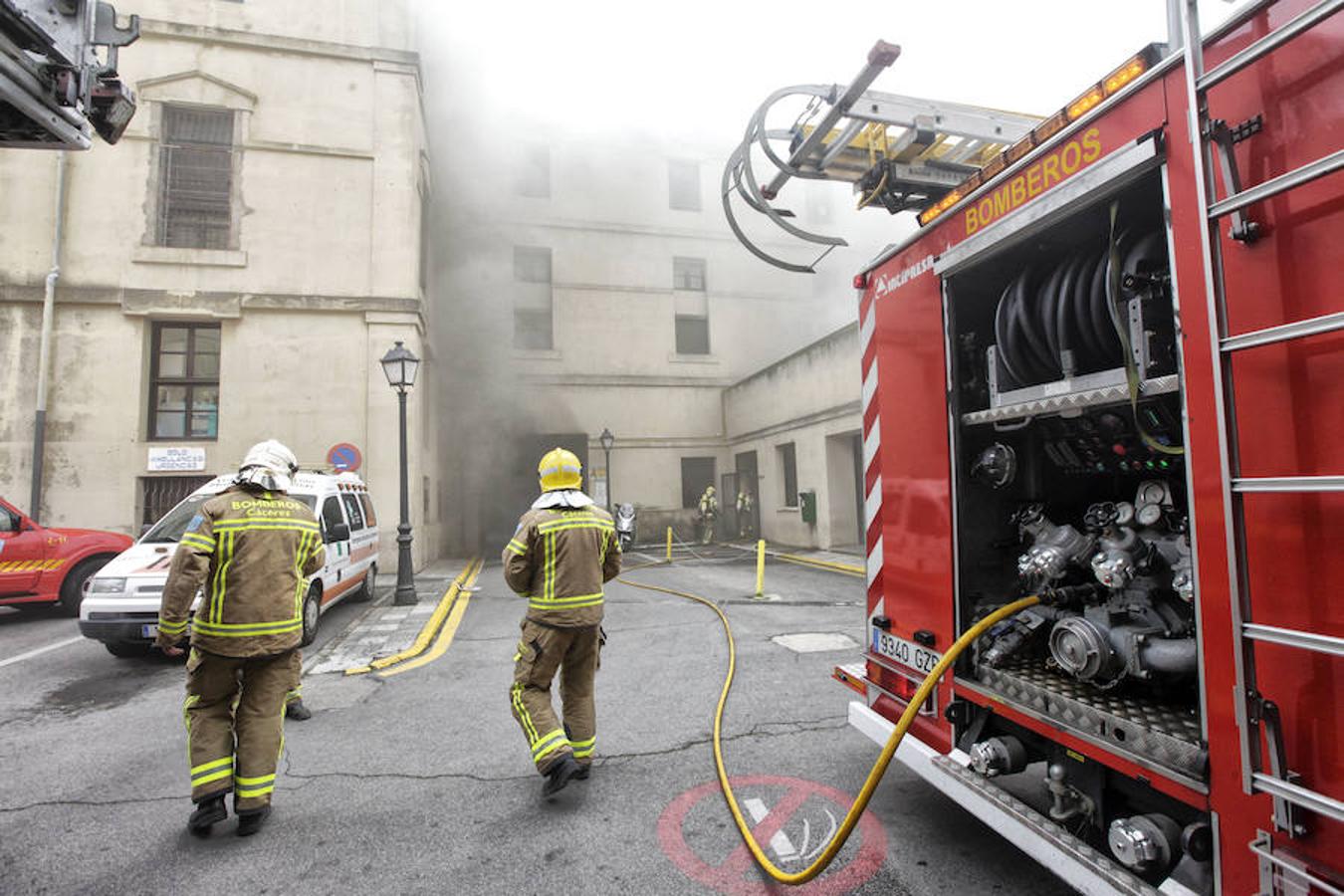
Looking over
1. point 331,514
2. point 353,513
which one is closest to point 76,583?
point 353,513

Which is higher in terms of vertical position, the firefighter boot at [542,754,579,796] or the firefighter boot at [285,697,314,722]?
the firefighter boot at [542,754,579,796]

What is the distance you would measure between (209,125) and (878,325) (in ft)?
46.9

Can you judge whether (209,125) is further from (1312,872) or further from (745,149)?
(1312,872)

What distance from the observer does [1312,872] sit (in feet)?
4.23

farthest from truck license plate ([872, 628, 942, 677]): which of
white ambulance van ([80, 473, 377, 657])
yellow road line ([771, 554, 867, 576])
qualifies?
yellow road line ([771, 554, 867, 576])

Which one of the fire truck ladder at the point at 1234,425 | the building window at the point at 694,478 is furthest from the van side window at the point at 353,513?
the building window at the point at 694,478

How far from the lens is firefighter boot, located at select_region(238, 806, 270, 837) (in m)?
2.71

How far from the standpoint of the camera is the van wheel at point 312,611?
5949mm

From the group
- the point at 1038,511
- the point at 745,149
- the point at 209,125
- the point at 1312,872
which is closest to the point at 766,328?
the point at 209,125

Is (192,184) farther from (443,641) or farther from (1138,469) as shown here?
(1138,469)

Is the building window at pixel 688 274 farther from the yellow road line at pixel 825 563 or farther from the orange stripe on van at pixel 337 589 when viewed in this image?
the orange stripe on van at pixel 337 589

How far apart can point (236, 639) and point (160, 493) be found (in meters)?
11.0

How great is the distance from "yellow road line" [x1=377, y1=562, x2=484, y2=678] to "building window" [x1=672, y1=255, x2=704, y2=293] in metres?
13.8

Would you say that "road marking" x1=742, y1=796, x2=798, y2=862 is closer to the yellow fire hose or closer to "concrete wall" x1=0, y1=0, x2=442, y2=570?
the yellow fire hose
